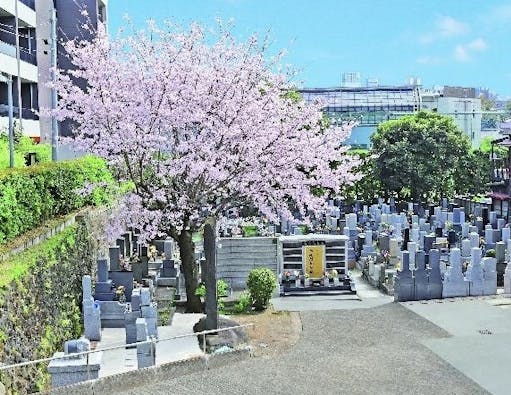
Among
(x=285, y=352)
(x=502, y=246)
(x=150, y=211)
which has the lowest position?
(x=285, y=352)

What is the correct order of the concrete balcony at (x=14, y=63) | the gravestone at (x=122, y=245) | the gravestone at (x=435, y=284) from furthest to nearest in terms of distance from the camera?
the concrete balcony at (x=14, y=63), the gravestone at (x=122, y=245), the gravestone at (x=435, y=284)

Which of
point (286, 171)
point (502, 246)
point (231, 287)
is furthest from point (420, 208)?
point (286, 171)

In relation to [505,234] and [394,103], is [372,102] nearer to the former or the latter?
[394,103]

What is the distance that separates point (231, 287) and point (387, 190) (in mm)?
25952

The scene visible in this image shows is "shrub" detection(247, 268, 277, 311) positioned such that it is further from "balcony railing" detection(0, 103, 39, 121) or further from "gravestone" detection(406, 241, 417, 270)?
"balcony railing" detection(0, 103, 39, 121)

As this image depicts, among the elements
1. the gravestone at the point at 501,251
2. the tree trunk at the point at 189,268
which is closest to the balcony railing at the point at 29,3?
the tree trunk at the point at 189,268

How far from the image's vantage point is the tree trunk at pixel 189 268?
748 inches

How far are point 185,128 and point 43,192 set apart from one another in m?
4.12

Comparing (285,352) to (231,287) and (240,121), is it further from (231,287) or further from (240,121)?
(231,287)

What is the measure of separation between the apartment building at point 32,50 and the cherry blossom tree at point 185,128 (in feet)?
46.9

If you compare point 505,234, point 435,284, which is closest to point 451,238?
point 505,234

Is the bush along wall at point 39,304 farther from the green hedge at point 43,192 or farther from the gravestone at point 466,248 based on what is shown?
the gravestone at point 466,248

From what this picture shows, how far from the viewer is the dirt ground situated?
1611cm

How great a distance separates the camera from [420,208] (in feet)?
139
